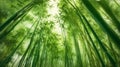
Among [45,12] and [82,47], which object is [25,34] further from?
[82,47]

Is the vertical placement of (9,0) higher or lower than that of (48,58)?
higher

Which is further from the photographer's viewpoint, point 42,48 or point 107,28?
point 42,48

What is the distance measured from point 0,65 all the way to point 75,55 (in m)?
3.06

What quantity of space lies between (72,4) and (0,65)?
346 cm

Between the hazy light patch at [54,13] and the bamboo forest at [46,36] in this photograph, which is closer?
the bamboo forest at [46,36]

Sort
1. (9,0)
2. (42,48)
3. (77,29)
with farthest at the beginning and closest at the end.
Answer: (42,48) → (77,29) → (9,0)

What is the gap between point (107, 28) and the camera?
700 millimetres

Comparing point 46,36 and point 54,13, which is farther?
point 46,36

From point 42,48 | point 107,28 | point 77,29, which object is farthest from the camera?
point 42,48

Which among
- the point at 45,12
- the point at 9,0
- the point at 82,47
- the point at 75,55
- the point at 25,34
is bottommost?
the point at 75,55

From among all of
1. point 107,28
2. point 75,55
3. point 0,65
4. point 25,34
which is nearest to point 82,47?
point 75,55

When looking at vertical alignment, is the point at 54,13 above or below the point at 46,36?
above

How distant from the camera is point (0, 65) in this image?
7.15 metres

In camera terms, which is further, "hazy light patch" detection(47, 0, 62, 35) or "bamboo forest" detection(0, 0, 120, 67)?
"hazy light patch" detection(47, 0, 62, 35)
